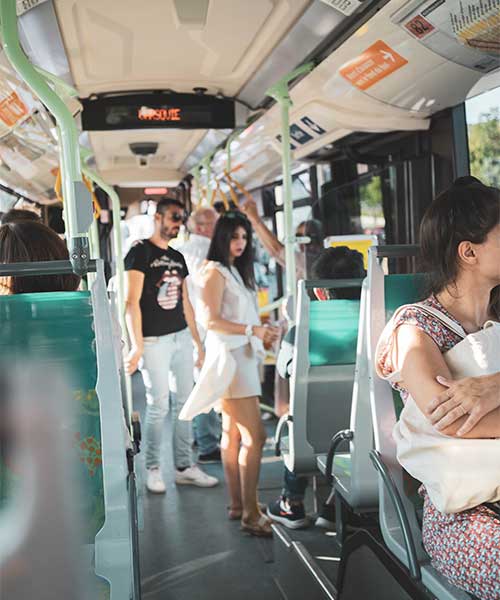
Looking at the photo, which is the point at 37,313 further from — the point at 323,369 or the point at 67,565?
the point at 323,369

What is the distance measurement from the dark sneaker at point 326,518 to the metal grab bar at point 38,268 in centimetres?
222

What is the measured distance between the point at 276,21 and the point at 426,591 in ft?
9.31

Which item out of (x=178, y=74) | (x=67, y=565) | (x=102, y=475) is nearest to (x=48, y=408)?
(x=102, y=475)

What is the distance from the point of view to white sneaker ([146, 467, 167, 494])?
4520mm

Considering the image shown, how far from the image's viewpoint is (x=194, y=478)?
467 centimetres

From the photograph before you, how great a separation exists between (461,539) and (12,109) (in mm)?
3237

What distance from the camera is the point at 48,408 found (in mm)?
1865

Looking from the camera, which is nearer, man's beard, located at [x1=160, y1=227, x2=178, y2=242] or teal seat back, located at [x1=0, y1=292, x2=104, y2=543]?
teal seat back, located at [x1=0, y1=292, x2=104, y2=543]

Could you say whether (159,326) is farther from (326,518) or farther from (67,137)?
(67,137)

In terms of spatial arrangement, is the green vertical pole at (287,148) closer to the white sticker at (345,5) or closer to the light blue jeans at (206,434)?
the white sticker at (345,5)

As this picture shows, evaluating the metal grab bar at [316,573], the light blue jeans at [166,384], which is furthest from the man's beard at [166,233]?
the metal grab bar at [316,573]

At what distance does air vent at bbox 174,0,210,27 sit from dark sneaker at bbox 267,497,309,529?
8.31 feet

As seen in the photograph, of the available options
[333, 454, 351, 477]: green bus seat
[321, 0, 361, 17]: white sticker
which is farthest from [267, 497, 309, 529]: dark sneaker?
[321, 0, 361, 17]: white sticker

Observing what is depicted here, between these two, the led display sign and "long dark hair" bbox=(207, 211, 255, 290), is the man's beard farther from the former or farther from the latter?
the led display sign
